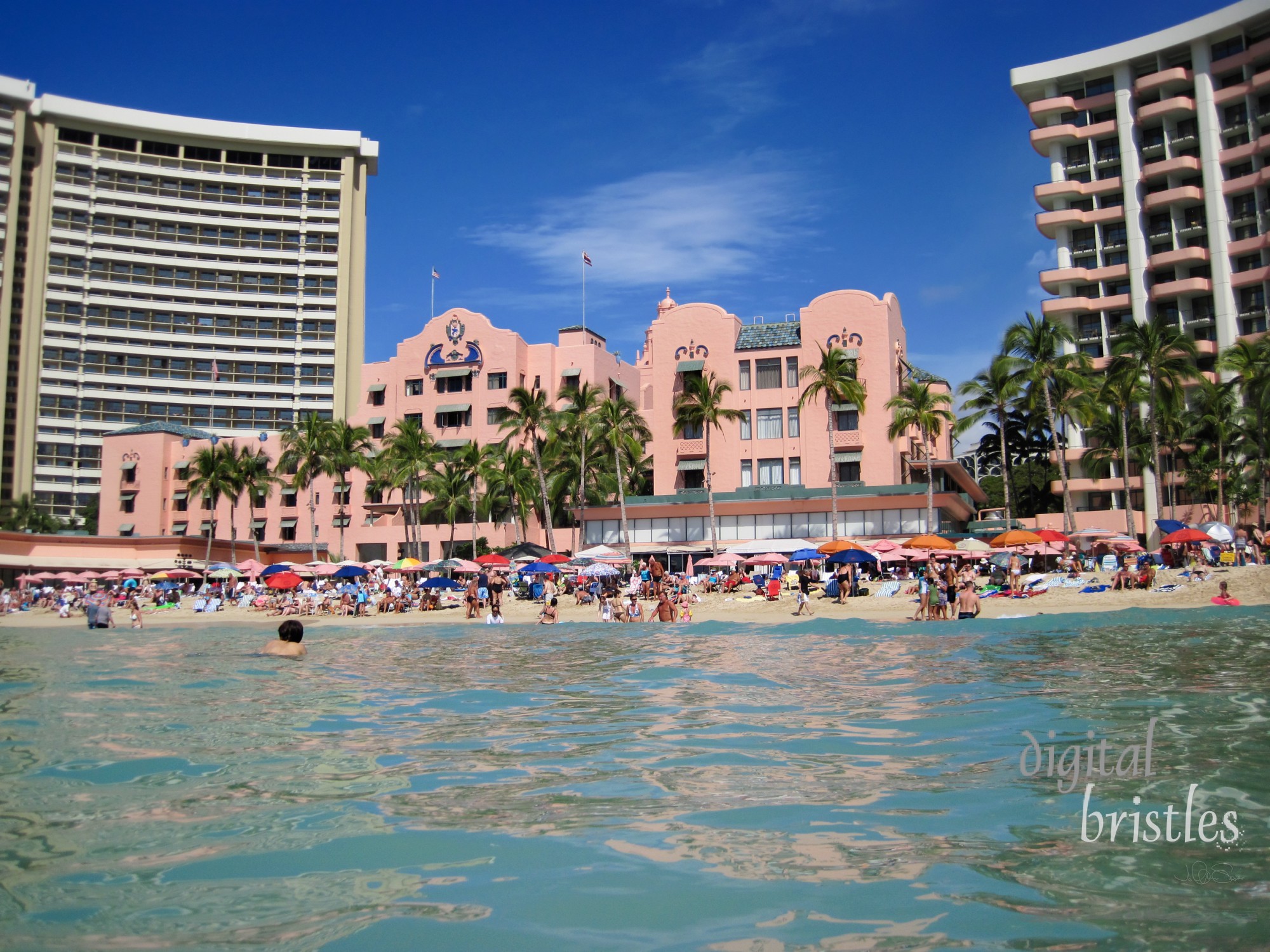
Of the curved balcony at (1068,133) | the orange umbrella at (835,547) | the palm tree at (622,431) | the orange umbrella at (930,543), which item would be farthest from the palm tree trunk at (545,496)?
the curved balcony at (1068,133)

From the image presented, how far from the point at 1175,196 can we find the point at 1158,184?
290 cm

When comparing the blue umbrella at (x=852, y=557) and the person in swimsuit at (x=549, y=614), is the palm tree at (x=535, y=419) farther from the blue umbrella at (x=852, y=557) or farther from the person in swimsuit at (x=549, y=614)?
the person in swimsuit at (x=549, y=614)

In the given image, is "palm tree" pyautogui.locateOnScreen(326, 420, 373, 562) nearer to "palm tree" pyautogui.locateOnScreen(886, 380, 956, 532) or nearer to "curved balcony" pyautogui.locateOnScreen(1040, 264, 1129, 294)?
"palm tree" pyautogui.locateOnScreen(886, 380, 956, 532)

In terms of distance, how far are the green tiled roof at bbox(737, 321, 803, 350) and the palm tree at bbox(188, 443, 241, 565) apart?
33.9 m

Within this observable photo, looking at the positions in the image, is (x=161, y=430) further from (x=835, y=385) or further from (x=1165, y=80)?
(x=1165, y=80)

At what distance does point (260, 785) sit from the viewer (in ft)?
20.7

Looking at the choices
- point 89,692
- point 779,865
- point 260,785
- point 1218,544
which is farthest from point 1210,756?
point 1218,544

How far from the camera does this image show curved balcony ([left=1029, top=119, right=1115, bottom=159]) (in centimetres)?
6462

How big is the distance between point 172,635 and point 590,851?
2610cm

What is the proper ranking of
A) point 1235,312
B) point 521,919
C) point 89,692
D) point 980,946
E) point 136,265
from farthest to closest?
point 136,265, point 1235,312, point 89,692, point 521,919, point 980,946

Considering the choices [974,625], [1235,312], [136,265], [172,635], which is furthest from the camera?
[136,265]

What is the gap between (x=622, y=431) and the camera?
5191 centimetres

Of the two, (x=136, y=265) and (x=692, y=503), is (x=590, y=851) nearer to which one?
(x=692, y=503)

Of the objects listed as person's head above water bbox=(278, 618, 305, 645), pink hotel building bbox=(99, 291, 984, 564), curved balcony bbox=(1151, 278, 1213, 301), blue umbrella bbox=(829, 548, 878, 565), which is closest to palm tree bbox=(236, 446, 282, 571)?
pink hotel building bbox=(99, 291, 984, 564)
